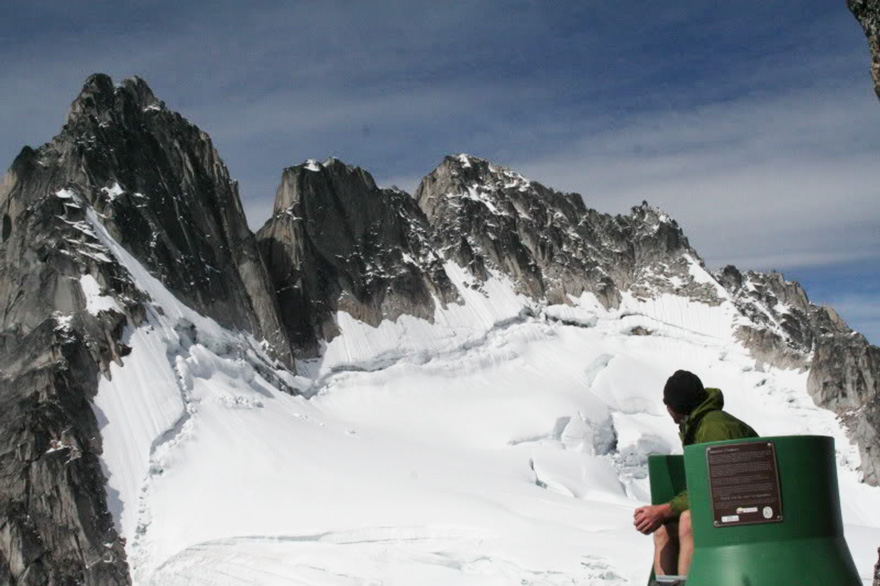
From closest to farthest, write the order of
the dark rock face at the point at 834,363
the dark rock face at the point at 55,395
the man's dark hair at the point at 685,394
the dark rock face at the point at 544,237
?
1. the man's dark hair at the point at 685,394
2. the dark rock face at the point at 55,395
3. the dark rock face at the point at 834,363
4. the dark rock face at the point at 544,237

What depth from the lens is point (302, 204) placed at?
54406 mm

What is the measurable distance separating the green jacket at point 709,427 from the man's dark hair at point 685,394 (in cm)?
5

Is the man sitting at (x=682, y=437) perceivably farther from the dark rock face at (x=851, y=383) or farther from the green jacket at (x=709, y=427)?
the dark rock face at (x=851, y=383)

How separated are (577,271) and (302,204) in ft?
62.3

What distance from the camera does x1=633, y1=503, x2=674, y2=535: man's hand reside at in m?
5.41

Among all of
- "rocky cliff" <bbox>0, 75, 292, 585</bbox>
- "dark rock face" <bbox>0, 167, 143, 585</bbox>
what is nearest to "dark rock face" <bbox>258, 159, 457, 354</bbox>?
"rocky cliff" <bbox>0, 75, 292, 585</bbox>

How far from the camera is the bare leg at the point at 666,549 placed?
5574 mm

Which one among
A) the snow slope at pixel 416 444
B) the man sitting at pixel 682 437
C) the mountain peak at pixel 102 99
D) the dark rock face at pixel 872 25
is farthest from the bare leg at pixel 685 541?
the mountain peak at pixel 102 99

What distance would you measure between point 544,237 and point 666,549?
63046mm

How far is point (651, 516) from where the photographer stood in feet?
17.7

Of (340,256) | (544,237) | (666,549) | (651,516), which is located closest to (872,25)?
(651,516)

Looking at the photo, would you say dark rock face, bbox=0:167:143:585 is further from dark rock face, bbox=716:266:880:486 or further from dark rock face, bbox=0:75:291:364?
dark rock face, bbox=716:266:880:486

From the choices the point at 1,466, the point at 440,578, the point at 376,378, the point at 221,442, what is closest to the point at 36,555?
the point at 1,466

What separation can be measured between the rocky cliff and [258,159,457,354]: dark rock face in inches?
116
